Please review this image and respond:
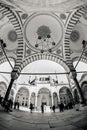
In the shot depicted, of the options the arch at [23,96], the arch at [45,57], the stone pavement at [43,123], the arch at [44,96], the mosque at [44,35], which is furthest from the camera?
the arch at [44,96]

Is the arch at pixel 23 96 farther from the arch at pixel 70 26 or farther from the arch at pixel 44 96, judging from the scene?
the arch at pixel 70 26

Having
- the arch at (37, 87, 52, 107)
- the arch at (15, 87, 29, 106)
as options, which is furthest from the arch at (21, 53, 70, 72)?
the arch at (37, 87, 52, 107)

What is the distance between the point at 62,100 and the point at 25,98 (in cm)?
830

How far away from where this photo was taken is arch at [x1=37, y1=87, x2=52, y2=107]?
2749 cm

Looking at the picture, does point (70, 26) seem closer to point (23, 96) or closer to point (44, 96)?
point (23, 96)

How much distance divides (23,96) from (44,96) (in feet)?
16.4

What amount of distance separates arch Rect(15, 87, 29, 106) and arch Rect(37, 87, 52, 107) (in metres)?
2.86

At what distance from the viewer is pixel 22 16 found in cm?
997

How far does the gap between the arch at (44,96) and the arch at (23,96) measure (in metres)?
2.86

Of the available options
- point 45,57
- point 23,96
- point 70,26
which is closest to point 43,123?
point 70,26

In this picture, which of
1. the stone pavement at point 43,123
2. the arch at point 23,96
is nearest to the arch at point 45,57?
the stone pavement at point 43,123

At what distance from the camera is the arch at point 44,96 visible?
1082 inches

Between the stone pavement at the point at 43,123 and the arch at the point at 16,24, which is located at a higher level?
the arch at the point at 16,24

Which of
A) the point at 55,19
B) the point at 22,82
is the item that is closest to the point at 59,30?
the point at 55,19
